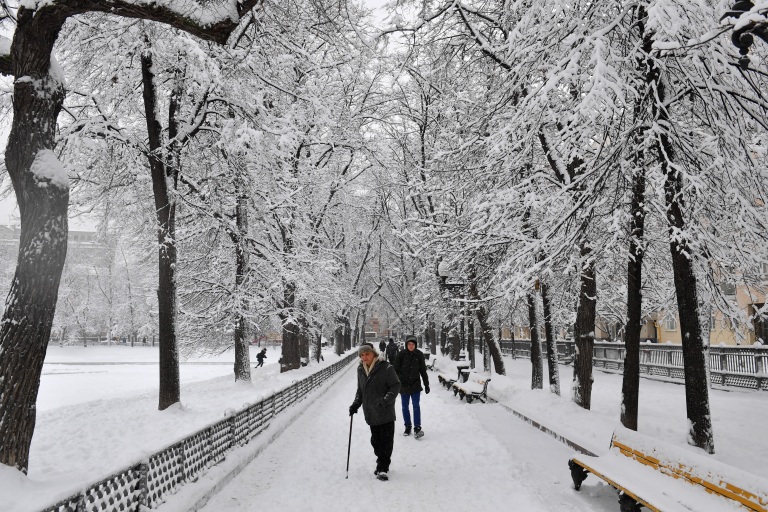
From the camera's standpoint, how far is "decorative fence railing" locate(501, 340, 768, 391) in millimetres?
18203

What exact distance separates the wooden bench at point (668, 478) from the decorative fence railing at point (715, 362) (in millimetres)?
6841

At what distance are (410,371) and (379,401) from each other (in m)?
3.04

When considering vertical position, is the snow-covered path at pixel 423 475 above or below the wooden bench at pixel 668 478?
below

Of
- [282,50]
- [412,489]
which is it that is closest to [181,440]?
[412,489]

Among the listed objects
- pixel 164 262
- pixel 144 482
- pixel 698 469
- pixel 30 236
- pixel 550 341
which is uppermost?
pixel 164 262

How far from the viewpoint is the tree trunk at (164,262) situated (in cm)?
1183

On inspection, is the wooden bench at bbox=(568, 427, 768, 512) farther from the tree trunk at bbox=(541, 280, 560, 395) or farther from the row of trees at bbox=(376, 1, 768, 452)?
the tree trunk at bbox=(541, 280, 560, 395)

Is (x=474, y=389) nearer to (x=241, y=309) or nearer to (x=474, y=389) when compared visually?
(x=474, y=389)

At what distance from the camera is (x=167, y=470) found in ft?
19.0

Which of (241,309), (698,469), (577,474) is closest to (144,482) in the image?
(577,474)

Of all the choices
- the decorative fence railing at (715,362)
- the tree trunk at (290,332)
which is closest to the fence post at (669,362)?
the decorative fence railing at (715,362)

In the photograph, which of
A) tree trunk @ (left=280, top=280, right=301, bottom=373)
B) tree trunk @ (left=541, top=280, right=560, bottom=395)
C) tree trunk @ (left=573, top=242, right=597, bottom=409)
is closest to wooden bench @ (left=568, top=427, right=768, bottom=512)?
tree trunk @ (left=573, top=242, right=597, bottom=409)

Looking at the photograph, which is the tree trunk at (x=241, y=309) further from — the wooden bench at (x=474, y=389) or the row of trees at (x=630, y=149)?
Answer: the row of trees at (x=630, y=149)

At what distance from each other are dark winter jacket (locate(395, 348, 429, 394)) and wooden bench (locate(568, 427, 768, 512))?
3.92 metres
